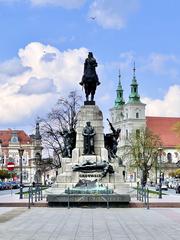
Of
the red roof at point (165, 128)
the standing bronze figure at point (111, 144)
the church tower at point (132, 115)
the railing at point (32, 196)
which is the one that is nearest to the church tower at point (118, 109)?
the church tower at point (132, 115)

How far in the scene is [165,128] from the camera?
180 meters

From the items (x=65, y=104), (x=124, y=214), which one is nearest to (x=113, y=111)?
(x=65, y=104)

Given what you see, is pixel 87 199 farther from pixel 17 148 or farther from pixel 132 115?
pixel 17 148

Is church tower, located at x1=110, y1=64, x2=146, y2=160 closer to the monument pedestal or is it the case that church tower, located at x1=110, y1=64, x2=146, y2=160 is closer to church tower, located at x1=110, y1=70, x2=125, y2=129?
church tower, located at x1=110, y1=70, x2=125, y2=129

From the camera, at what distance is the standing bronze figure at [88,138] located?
130 feet

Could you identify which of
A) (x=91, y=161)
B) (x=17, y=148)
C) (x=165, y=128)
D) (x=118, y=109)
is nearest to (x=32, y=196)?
(x=91, y=161)

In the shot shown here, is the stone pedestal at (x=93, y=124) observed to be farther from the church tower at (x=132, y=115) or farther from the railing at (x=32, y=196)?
the church tower at (x=132, y=115)

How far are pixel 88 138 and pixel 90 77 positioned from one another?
14.5 ft

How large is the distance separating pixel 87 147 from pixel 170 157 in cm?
13943

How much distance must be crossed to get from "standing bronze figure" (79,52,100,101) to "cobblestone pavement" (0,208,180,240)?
15775 mm

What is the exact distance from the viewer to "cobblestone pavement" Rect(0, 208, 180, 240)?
17.7 metres

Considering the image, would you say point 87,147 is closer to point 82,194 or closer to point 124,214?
point 82,194

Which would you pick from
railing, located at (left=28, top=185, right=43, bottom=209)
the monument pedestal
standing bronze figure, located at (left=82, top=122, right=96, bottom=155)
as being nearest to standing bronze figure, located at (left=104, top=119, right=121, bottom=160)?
the monument pedestal

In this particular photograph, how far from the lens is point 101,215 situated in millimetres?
25906
